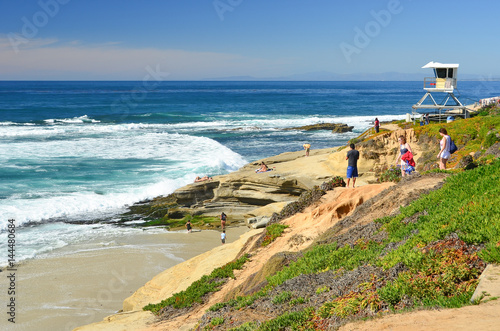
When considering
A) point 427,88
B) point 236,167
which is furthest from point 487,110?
point 236,167

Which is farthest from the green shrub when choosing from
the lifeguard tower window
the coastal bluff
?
the lifeguard tower window

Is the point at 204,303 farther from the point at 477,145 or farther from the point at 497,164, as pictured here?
the point at 477,145

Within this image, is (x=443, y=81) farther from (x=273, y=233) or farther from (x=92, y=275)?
(x=92, y=275)

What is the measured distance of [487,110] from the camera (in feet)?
97.5

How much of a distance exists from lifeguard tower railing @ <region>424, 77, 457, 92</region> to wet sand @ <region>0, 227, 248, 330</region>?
17936 mm

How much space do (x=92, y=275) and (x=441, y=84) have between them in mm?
25639

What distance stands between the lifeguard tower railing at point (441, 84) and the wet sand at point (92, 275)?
1794 centimetres

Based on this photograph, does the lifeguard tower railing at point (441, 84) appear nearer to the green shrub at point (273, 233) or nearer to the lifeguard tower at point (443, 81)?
the lifeguard tower at point (443, 81)

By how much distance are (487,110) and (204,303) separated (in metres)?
25.5

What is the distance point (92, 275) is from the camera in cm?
1670

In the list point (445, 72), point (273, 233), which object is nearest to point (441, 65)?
point (445, 72)

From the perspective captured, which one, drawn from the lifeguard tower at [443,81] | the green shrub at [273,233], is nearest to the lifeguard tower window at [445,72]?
the lifeguard tower at [443,81]

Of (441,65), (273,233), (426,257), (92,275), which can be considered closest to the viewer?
(426,257)

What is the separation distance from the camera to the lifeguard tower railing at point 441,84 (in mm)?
31922
